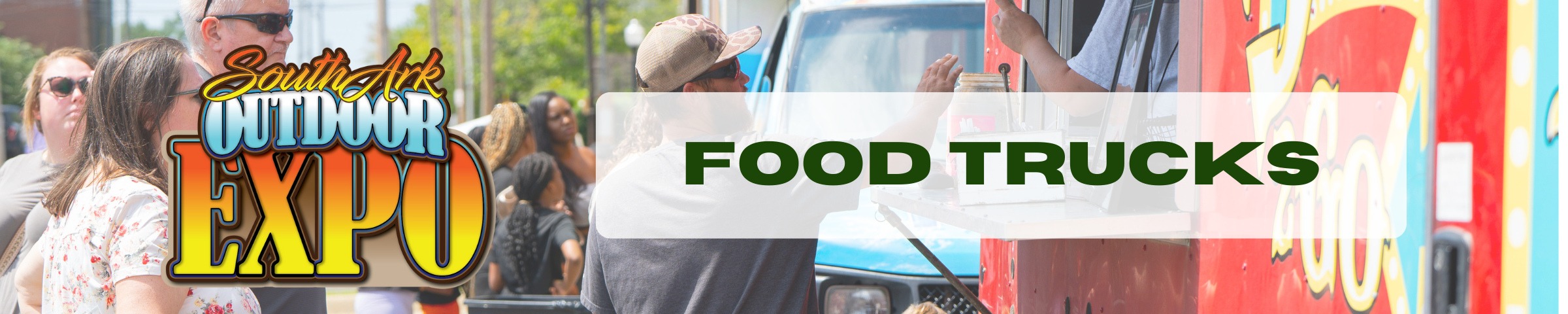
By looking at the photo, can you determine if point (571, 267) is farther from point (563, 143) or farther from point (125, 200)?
point (125, 200)

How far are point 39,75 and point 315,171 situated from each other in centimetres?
127

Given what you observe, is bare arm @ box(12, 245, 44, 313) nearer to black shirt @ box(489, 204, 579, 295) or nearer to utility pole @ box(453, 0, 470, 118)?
black shirt @ box(489, 204, 579, 295)

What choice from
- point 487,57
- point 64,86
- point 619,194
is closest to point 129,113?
point 619,194

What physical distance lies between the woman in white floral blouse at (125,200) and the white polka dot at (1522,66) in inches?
81.3

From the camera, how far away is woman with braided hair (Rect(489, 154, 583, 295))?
449 centimetres

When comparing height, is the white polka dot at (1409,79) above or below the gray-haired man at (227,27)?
below

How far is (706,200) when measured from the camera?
2.01 meters

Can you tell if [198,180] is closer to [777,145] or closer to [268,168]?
[268,168]

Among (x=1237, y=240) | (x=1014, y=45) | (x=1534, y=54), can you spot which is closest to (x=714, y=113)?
(x=1014, y=45)

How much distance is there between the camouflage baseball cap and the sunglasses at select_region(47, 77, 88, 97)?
83.3 inches

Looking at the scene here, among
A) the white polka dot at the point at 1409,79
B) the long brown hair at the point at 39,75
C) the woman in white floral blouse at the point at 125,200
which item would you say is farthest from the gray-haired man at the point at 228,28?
the white polka dot at the point at 1409,79

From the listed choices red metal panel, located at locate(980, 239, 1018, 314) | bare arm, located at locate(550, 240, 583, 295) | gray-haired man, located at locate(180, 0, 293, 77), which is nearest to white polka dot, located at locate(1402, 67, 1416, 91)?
red metal panel, located at locate(980, 239, 1018, 314)

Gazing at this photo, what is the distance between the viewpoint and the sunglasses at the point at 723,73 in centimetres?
208

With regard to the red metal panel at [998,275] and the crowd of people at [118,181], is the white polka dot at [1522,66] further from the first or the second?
the crowd of people at [118,181]
